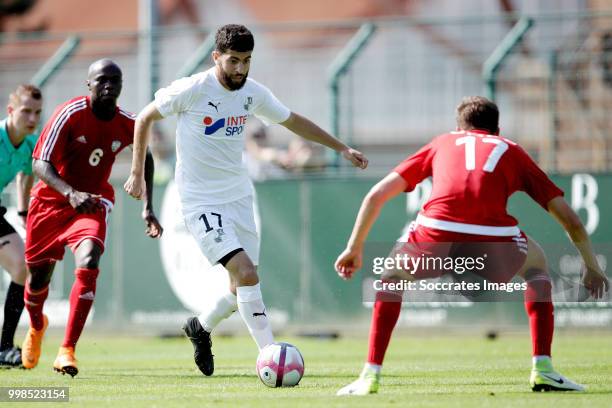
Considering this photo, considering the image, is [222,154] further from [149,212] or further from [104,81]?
[104,81]

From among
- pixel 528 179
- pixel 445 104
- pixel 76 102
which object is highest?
pixel 445 104

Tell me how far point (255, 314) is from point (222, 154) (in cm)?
128

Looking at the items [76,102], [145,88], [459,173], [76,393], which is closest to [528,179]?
[459,173]

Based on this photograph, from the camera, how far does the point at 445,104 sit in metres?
16.4

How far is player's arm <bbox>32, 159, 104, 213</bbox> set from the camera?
9281 millimetres

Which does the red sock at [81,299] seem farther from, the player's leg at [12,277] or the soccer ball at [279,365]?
the soccer ball at [279,365]

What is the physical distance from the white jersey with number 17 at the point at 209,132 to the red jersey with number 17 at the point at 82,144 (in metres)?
1.26

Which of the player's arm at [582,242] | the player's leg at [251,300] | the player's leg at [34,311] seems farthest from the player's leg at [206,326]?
the player's arm at [582,242]

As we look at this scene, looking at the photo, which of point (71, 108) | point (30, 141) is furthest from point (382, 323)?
point (30, 141)

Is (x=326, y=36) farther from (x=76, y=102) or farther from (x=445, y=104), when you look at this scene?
(x=76, y=102)

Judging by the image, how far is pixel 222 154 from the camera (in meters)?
9.15

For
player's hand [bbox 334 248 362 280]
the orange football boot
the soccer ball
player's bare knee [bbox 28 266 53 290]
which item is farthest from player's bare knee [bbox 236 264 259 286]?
the orange football boot

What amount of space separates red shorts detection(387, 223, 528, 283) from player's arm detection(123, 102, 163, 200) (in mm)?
2146

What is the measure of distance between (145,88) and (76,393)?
9.49m
